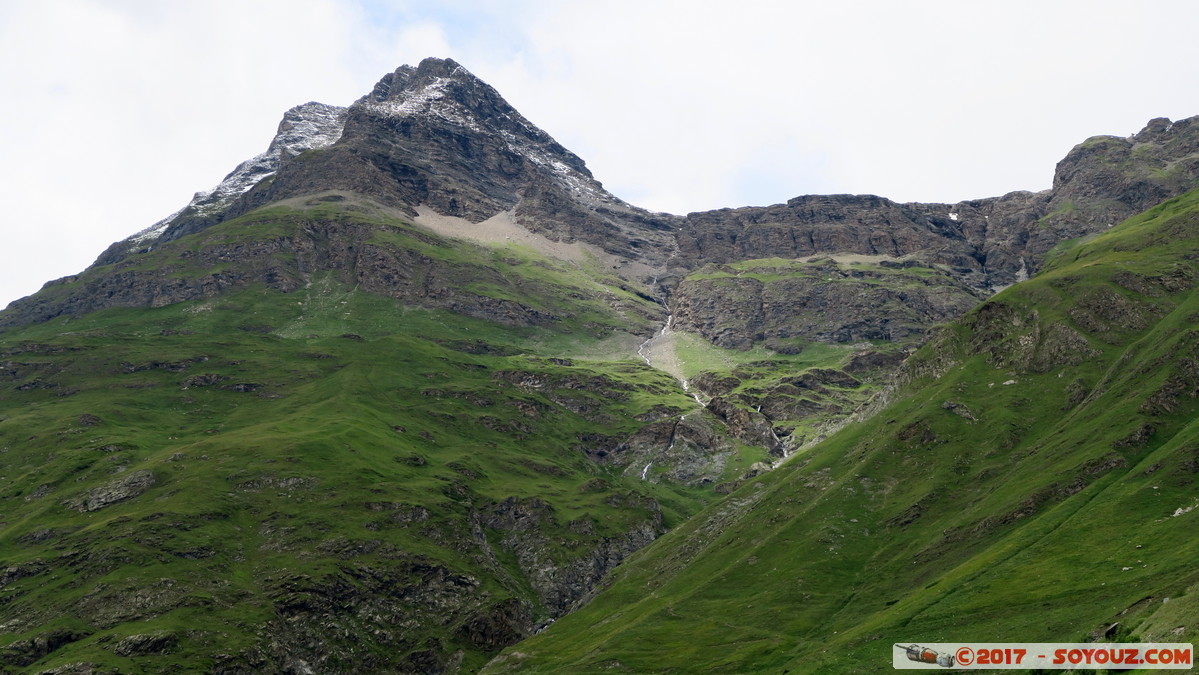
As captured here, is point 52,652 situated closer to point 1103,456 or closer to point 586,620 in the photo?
point 586,620

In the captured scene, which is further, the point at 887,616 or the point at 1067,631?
the point at 887,616

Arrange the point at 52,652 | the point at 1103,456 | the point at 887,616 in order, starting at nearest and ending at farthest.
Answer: the point at 887,616
the point at 1103,456
the point at 52,652

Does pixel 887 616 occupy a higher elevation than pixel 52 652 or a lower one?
higher

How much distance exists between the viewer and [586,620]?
198m

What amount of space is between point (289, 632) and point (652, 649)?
82786 mm

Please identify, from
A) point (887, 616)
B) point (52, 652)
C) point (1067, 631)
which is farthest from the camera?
point (52, 652)

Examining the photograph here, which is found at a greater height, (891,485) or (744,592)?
(891,485)

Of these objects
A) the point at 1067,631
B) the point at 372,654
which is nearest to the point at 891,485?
the point at 1067,631

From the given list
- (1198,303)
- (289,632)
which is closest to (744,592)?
(289,632)

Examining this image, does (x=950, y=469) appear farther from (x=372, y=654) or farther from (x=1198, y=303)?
(x=372, y=654)

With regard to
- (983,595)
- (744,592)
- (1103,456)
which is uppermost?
(1103,456)

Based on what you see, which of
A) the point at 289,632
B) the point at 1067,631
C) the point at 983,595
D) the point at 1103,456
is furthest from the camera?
the point at 289,632

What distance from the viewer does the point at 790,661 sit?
13550cm

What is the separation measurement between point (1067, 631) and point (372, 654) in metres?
147
